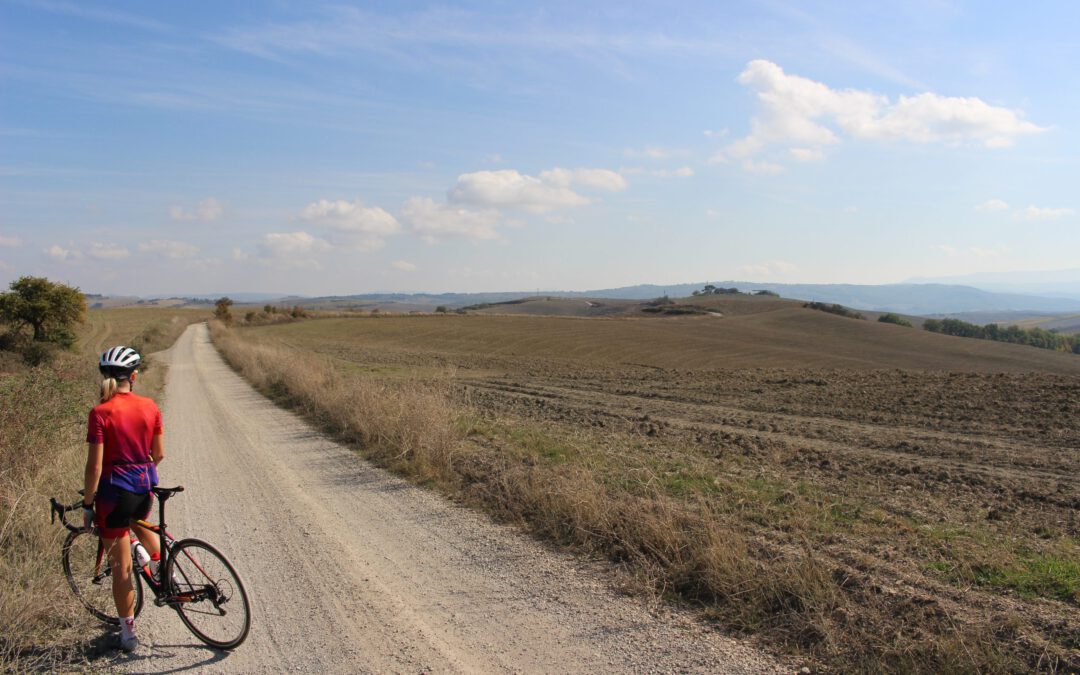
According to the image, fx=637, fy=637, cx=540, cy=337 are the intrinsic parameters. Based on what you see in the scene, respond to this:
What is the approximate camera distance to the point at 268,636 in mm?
4867

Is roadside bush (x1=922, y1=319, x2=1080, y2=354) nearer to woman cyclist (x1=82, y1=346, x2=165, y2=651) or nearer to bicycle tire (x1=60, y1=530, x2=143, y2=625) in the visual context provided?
bicycle tire (x1=60, y1=530, x2=143, y2=625)

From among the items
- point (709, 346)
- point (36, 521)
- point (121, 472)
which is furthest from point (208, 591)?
point (709, 346)

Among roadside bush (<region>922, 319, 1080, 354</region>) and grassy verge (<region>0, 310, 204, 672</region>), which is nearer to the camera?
grassy verge (<region>0, 310, 204, 672</region>)

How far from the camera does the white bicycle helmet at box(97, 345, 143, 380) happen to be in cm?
445

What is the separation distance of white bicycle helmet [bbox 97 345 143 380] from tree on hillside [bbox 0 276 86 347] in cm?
4516

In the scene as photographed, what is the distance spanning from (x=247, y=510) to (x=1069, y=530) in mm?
9673

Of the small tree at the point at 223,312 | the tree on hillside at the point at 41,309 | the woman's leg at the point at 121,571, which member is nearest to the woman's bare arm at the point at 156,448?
the woman's leg at the point at 121,571

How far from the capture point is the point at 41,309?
40.9 metres

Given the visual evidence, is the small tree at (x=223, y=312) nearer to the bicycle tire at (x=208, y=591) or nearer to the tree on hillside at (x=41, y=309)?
the tree on hillside at (x=41, y=309)

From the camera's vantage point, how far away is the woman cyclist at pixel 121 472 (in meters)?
4.36

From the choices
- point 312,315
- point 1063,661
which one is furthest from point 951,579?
point 312,315

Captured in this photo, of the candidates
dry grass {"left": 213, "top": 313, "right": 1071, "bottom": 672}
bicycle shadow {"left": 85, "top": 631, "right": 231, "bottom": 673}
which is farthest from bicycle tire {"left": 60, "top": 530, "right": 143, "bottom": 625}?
dry grass {"left": 213, "top": 313, "right": 1071, "bottom": 672}

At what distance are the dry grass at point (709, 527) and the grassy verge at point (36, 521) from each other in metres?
4.21

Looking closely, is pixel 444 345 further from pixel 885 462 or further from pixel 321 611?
pixel 321 611
